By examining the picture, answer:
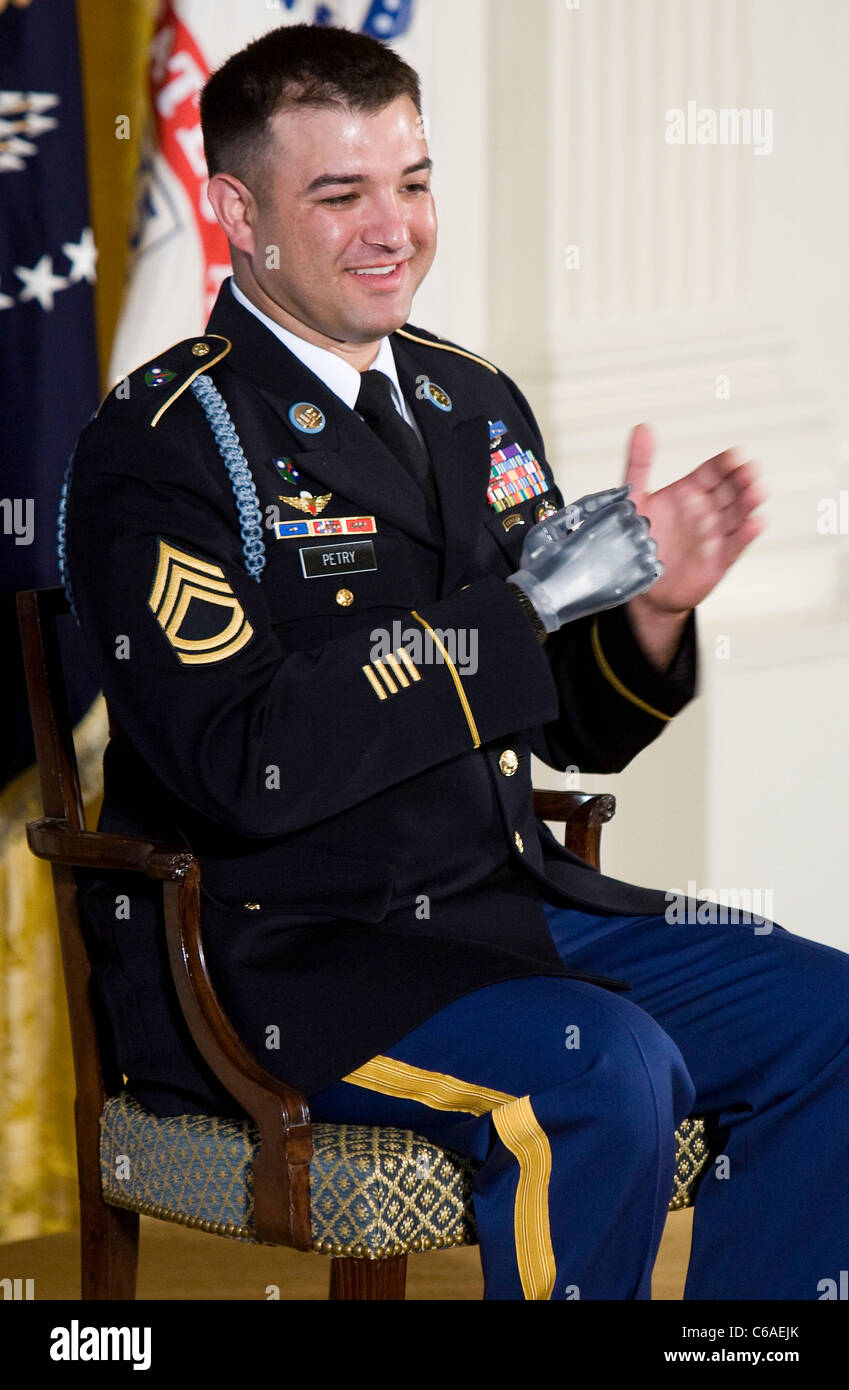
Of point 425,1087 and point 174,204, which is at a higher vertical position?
point 174,204

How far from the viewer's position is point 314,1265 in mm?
2777

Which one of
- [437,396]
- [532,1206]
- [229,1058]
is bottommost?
[532,1206]

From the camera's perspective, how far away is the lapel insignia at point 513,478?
2076 mm

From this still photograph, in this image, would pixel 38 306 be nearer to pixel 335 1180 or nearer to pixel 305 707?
pixel 305 707

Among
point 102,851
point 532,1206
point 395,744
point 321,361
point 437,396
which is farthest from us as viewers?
point 437,396

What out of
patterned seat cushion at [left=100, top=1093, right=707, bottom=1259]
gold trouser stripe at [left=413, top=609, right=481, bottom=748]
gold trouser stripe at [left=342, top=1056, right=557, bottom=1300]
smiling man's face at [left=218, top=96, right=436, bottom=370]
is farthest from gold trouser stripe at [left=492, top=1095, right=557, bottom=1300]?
smiling man's face at [left=218, top=96, right=436, bottom=370]

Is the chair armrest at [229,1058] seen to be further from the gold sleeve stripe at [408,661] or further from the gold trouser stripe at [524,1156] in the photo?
the gold sleeve stripe at [408,661]

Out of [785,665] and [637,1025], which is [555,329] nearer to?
[785,665]

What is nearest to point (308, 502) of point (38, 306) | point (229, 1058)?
point (229, 1058)

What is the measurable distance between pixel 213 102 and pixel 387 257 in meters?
0.25

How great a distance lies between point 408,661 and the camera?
174cm

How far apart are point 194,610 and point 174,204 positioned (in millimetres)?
1125

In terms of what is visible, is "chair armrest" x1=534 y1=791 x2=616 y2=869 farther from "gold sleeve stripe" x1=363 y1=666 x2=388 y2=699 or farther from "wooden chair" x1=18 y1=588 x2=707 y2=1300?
"gold sleeve stripe" x1=363 y1=666 x2=388 y2=699
